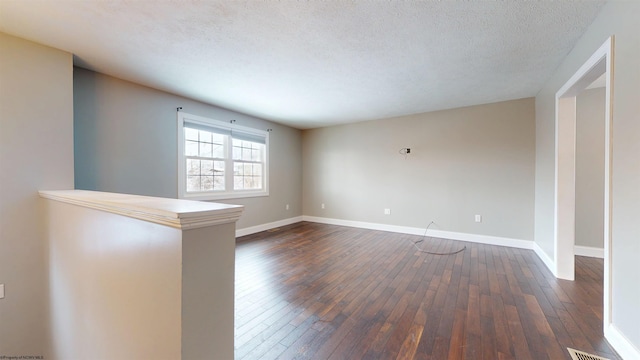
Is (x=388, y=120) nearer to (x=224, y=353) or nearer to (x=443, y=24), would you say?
(x=443, y=24)

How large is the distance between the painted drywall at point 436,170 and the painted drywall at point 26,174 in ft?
14.7

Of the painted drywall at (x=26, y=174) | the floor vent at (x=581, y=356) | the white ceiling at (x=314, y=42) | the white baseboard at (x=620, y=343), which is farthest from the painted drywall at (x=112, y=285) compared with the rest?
the white baseboard at (x=620, y=343)

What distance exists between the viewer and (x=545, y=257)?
10.2 ft

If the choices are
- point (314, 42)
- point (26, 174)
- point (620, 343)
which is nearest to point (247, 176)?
point (26, 174)

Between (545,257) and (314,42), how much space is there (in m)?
3.91

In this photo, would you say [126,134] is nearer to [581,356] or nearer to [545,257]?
[581,356]

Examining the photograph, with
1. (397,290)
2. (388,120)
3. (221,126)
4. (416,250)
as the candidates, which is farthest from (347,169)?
(397,290)

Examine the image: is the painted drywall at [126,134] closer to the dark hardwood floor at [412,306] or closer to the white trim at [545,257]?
the dark hardwood floor at [412,306]

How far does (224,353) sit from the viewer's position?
85 centimetres

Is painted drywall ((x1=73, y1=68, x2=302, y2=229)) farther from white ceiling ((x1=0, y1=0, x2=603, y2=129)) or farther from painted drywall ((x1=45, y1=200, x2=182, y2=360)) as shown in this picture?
painted drywall ((x1=45, y1=200, x2=182, y2=360))

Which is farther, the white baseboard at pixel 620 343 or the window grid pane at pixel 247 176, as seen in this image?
the window grid pane at pixel 247 176

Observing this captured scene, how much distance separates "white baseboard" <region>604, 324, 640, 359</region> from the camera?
142 centimetres

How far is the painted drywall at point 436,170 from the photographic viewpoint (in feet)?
12.7

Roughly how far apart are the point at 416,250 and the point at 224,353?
3462mm
